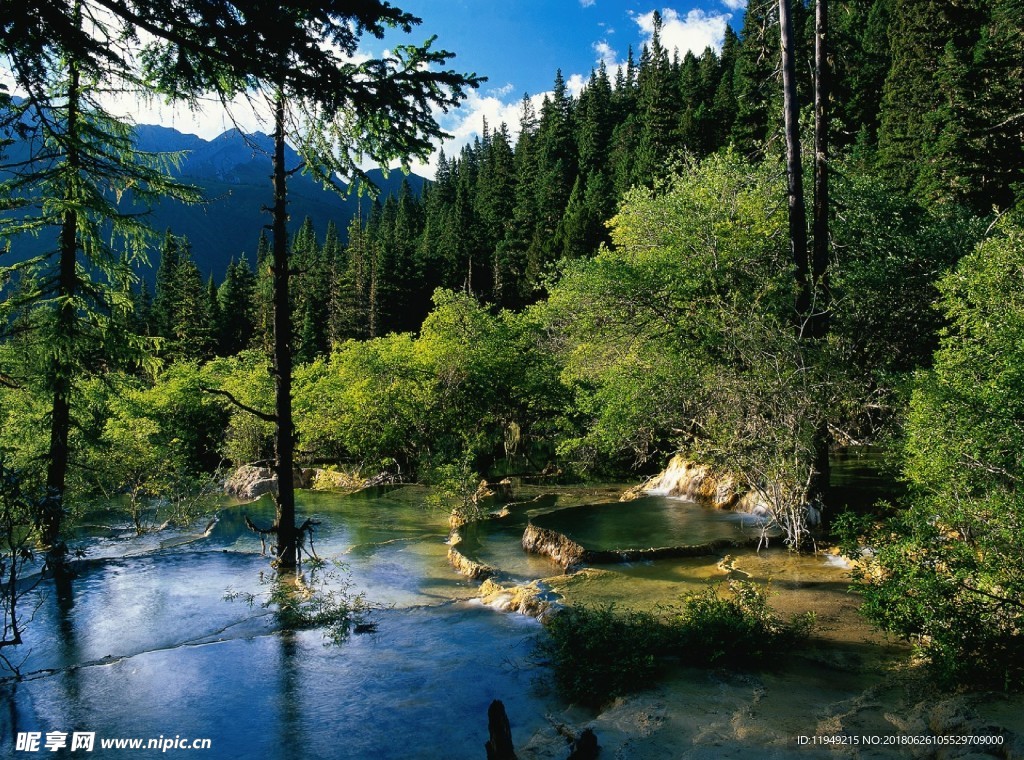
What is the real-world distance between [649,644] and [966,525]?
12.7 ft

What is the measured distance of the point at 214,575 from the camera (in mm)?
12062

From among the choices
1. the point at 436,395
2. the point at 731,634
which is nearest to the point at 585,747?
the point at 731,634

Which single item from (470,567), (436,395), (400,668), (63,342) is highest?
(63,342)

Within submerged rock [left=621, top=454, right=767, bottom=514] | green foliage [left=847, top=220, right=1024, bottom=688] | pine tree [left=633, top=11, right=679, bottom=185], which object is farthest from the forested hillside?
submerged rock [left=621, top=454, right=767, bottom=514]

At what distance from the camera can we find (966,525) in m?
7.32

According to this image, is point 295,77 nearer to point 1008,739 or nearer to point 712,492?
point 1008,739

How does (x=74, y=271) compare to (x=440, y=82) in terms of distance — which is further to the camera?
(x=74, y=271)

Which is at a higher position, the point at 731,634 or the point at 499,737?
the point at 499,737

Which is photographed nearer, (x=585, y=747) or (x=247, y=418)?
(x=585, y=747)

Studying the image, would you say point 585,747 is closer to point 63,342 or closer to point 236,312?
point 63,342

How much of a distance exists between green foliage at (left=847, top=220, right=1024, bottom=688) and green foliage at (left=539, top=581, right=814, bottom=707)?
4.08ft

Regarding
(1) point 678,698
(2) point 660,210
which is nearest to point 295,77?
(1) point 678,698

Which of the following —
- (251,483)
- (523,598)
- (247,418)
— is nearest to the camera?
(523,598)

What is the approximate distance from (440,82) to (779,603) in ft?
25.9
